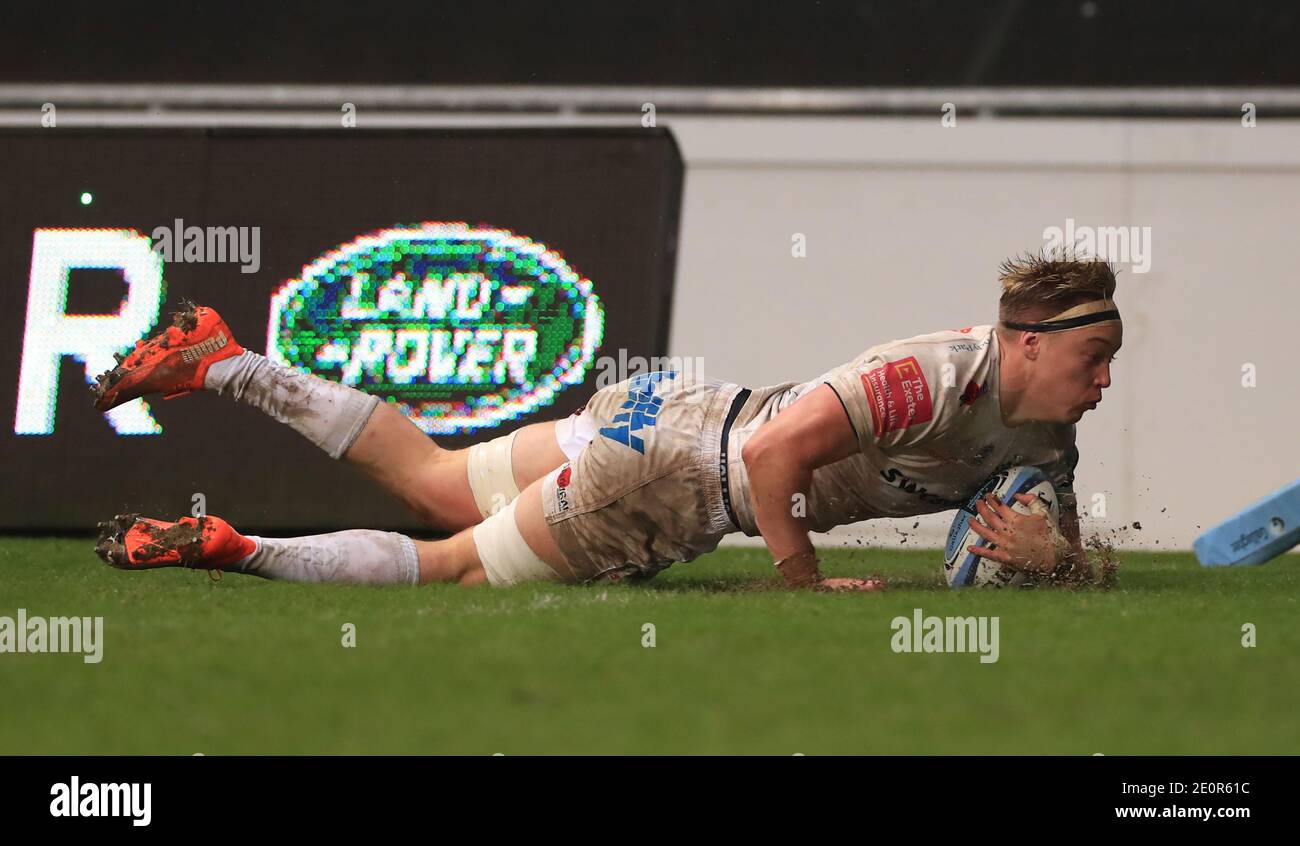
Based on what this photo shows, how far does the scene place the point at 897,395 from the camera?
3.05 meters

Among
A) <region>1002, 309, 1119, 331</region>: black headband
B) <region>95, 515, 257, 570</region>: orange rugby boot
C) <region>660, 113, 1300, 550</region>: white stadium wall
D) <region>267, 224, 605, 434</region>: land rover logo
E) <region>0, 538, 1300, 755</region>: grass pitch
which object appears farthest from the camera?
<region>660, 113, 1300, 550</region>: white stadium wall

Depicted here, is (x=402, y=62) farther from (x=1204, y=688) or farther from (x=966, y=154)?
(x=1204, y=688)

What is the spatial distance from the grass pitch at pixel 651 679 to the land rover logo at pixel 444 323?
2.49 m

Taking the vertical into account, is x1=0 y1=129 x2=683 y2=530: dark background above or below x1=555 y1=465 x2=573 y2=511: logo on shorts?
above

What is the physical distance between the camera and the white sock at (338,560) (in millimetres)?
3373

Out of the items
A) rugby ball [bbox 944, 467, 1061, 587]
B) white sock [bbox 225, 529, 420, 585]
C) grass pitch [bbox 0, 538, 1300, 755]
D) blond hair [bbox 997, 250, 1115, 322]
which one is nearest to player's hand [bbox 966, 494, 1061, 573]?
rugby ball [bbox 944, 467, 1061, 587]

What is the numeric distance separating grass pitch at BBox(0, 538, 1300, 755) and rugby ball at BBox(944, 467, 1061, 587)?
0.21 metres

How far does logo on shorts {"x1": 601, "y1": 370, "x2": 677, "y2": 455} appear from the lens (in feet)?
10.9

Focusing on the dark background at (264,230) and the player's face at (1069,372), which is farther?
the dark background at (264,230)

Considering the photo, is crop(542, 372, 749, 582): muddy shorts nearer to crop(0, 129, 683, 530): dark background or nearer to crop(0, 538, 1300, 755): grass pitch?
crop(0, 538, 1300, 755): grass pitch

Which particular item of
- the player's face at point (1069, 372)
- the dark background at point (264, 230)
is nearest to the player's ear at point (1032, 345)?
the player's face at point (1069, 372)

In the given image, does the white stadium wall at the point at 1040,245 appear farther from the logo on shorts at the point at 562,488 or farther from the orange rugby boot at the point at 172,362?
the orange rugby boot at the point at 172,362

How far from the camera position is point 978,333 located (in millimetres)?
3262
